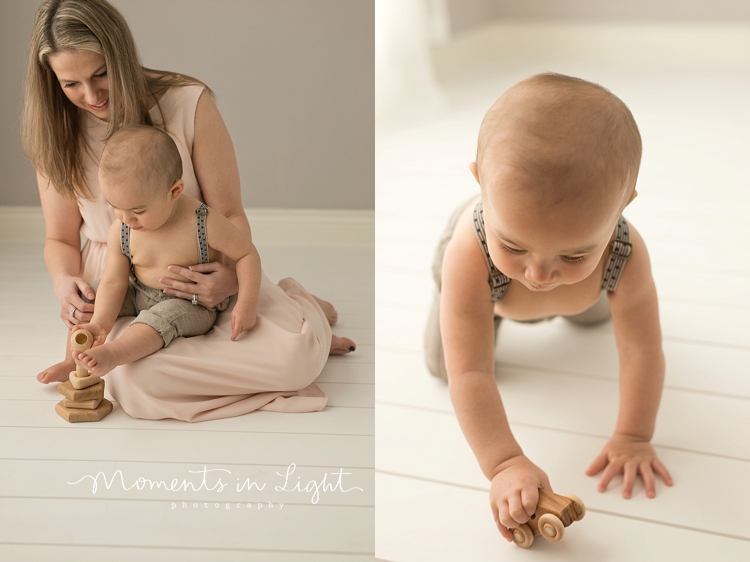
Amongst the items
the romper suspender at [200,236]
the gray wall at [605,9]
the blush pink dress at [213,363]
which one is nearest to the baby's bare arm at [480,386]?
the blush pink dress at [213,363]

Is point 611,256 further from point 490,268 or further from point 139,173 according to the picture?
point 139,173

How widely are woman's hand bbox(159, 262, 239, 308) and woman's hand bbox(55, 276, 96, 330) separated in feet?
0.53

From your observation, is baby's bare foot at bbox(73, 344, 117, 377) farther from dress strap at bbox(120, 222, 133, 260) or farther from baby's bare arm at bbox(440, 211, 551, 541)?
baby's bare arm at bbox(440, 211, 551, 541)

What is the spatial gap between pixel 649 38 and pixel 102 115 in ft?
11.0

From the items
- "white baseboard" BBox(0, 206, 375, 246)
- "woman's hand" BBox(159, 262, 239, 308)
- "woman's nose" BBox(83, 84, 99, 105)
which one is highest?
"woman's nose" BBox(83, 84, 99, 105)

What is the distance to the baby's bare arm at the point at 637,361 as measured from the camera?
3.31ft


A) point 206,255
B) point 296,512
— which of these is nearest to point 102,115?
point 206,255

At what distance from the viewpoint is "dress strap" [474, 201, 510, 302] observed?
3.27 feet

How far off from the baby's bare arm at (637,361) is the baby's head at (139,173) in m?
0.77

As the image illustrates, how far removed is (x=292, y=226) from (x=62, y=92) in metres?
1.23

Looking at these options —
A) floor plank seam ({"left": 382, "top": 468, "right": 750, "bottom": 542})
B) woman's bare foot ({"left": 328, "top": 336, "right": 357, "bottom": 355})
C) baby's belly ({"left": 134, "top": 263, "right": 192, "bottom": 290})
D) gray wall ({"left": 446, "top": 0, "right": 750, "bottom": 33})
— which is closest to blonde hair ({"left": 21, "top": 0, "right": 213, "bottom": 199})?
baby's belly ({"left": 134, "top": 263, "right": 192, "bottom": 290})

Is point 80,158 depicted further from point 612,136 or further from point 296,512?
point 612,136

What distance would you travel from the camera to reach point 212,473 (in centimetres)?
110

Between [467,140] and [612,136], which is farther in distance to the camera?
[467,140]
